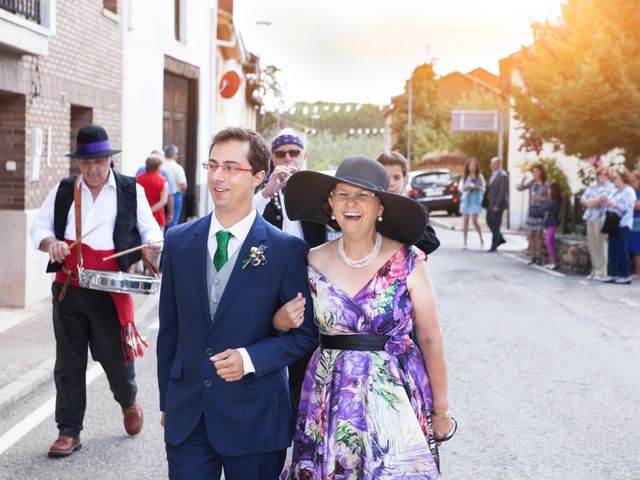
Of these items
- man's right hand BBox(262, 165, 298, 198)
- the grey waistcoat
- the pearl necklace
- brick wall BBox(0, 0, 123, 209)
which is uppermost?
brick wall BBox(0, 0, 123, 209)

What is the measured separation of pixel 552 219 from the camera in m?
19.3

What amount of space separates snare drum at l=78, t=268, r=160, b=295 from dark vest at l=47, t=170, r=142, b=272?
11.6 inches

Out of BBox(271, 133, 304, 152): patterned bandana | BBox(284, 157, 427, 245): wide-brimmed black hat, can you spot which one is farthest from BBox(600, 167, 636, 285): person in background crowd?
BBox(284, 157, 427, 245): wide-brimmed black hat

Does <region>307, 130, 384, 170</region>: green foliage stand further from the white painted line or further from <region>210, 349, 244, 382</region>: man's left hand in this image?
<region>210, 349, 244, 382</region>: man's left hand

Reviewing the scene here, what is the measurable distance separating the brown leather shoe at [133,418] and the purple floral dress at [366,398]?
2.83 meters

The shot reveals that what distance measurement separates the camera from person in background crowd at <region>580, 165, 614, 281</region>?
16969 millimetres

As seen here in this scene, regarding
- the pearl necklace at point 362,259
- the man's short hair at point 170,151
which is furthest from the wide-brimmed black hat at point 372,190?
the man's short hair at point 170,151

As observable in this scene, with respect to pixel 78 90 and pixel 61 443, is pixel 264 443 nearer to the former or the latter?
pixel 61 443

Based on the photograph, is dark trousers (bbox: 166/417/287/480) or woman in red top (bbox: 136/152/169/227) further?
woman in red top (bbox: 136/152/169/227)

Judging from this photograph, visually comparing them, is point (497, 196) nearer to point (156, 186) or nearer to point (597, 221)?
point (597, 221)

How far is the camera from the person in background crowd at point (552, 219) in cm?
1912

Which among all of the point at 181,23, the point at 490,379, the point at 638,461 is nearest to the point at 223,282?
the point at 638,461

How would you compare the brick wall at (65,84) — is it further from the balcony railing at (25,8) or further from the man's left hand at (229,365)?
the man's left hand at (229,365)

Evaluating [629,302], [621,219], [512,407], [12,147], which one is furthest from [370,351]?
[621,219]
